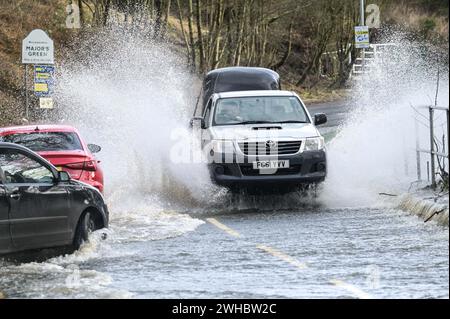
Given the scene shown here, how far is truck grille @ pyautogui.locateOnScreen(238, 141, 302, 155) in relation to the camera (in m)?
18.3

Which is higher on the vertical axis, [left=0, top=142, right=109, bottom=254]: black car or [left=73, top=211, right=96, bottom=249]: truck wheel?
[left=0, top=142, right=109, bottom=254]: black car

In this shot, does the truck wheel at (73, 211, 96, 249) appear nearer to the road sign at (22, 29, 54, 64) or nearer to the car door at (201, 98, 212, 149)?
the car door at (201, 98, 212, 149)

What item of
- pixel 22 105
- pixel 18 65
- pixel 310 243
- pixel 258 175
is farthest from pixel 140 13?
pixel 310 243

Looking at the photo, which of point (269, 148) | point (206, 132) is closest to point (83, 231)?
point (269, 148)

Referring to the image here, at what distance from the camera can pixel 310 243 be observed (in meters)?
14.1

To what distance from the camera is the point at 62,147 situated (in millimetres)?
17234

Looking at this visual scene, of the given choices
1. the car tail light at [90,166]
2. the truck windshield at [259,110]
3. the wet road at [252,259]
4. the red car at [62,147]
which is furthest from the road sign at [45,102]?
the car tail light at [90,166]

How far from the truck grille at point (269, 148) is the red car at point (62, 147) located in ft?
7.51

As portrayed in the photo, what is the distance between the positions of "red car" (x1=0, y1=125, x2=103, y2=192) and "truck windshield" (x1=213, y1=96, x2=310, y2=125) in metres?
2.89

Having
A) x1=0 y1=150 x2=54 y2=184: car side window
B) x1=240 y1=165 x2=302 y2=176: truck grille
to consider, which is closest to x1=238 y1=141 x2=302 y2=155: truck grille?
x1=240 y1=165 x2=302 y2=176: truck grille

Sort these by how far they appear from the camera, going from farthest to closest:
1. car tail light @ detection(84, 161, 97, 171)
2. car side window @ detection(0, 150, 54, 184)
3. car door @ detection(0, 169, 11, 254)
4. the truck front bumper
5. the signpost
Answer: the signpost
the truck front bumper
car tail light @ detection(84, 161, 97, 171)
car side window @ detection(0, 150, 54, 184)
car door @ detection(0, 169, 11, 254)
